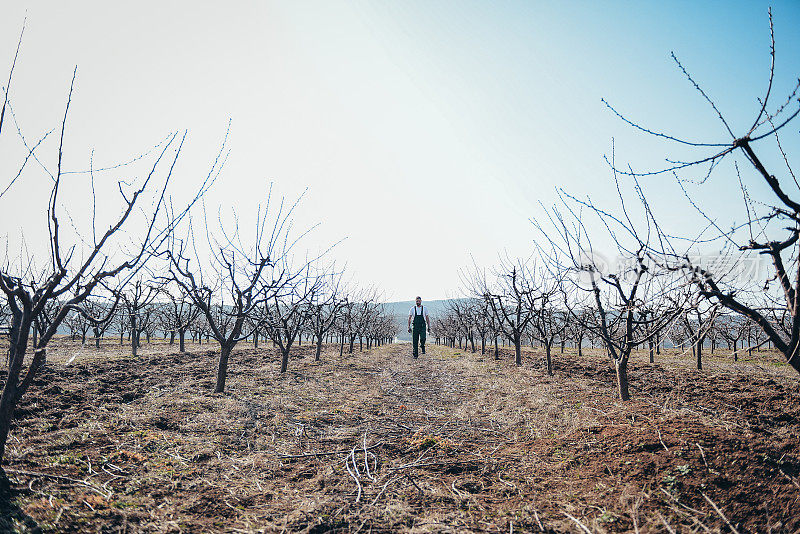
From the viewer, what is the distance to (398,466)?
3.32m

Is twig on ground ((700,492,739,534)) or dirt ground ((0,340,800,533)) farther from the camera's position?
dirt ground ((0,340,800,533))

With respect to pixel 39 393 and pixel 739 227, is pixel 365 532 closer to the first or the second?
pixel 739 227

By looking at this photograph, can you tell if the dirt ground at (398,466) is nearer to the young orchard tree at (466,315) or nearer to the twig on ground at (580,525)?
the twig on ground at (580,525)

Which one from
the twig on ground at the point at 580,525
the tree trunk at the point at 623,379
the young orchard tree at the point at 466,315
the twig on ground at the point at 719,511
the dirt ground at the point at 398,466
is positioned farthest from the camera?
the young orchard tree at the point at 466,315

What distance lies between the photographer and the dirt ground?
238cm

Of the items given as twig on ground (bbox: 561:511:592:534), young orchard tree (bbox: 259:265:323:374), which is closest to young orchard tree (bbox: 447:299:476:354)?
young orchard tree (bbox: 259:265:323:374)

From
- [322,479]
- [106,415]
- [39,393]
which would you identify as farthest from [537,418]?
[39,393]

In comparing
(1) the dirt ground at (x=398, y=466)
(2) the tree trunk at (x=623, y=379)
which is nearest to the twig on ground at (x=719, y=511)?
(1) the dirt ground at (x=398, y=466)

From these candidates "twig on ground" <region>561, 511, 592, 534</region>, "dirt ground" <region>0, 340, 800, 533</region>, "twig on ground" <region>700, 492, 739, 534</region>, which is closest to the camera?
"twig on ground" <region>700, 492, 739, 534</region>

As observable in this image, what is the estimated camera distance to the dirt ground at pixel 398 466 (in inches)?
93.5

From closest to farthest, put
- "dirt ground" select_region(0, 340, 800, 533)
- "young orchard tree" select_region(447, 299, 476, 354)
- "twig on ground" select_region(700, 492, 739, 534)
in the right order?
"twig on ground" select_region(700, 492, 739, 534) → "dirt ground" select_region(0, 340, 800, 533) → "young orchard tree" select_region(447, 299, 476, 354)

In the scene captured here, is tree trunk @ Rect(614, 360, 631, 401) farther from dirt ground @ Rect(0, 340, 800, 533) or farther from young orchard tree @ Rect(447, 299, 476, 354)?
young orchard tree @ Rect(447, 299, 476, 354)

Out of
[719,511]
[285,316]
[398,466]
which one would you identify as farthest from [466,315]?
[719,511]

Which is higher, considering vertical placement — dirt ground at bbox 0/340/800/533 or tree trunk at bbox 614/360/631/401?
tree trunk at bbox 614/360/631/401
